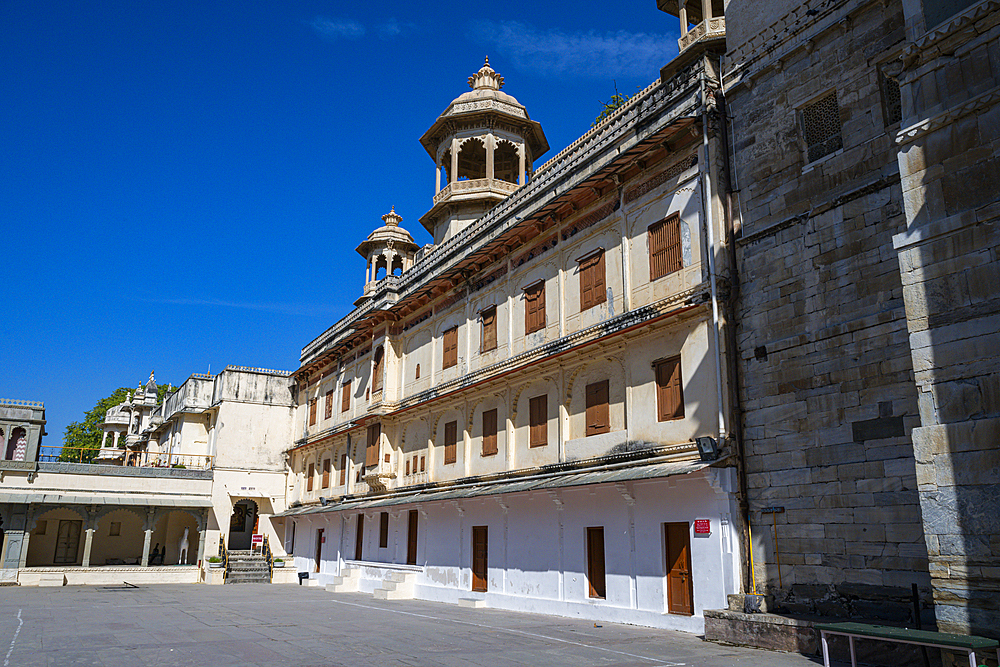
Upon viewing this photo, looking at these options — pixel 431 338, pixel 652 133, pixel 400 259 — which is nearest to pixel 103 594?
pixel 431 338

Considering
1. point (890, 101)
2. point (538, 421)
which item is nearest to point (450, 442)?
point (538, 421)

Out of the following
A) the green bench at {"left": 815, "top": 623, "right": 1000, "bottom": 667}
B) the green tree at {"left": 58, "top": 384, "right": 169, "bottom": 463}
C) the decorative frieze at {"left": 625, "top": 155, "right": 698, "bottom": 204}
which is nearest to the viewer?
the green bench at {"left": 815, "top": 623, "right": 1000, "bottom": 667}

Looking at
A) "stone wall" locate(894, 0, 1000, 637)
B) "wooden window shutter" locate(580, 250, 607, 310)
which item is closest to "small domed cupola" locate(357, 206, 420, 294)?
"wooden window shutter" locate(580, 250, 607, 310)

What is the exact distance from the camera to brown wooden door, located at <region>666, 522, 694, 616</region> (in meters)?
14.2

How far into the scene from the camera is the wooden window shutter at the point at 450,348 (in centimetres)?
2402

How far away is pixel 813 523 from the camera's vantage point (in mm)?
12211

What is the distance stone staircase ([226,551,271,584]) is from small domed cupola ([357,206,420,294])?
1394 cm

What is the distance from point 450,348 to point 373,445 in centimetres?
618

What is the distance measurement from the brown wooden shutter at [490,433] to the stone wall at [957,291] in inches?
531

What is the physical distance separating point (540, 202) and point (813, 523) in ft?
36.9

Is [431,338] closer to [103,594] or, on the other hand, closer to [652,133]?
[652,133]

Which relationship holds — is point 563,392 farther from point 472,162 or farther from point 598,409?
point 472,162

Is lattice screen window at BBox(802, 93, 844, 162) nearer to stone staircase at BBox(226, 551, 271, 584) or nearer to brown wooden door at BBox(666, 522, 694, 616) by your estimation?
brown wooden door at BBox(666, 522, 694, 616)

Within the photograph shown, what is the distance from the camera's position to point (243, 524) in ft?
138
